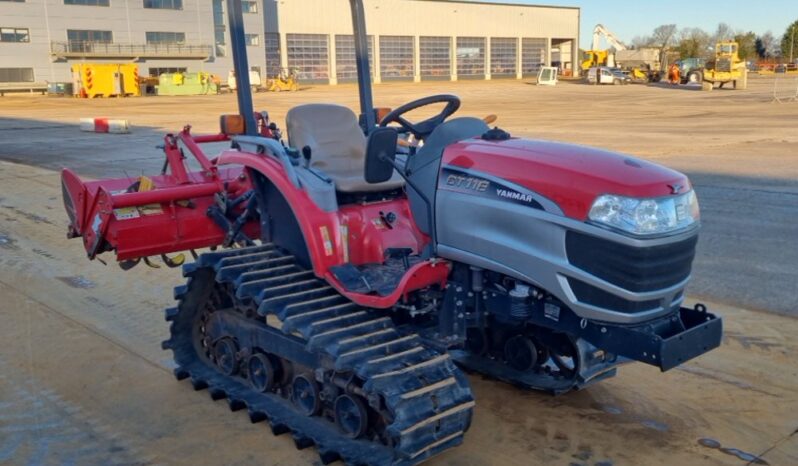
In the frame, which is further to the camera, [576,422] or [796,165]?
[796,165]

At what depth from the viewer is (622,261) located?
Result: 3484 mm

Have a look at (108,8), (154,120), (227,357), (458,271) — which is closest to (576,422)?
(458,271)

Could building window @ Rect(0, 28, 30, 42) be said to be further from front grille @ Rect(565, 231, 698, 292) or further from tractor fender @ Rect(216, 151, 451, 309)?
front grille @ Rect(565, 231, 698, 292)

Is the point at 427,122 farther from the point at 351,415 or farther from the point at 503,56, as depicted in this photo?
the point at 503,56

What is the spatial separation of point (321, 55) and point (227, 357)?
193 ft

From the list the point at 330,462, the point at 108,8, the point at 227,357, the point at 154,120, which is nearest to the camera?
the point at 330,462

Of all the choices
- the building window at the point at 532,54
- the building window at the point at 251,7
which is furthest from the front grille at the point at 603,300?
the building window at the point at 532,54

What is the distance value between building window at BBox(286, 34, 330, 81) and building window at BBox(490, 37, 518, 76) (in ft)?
60.5

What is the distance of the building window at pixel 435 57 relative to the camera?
69.1 m

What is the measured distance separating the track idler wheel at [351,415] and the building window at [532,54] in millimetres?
75324

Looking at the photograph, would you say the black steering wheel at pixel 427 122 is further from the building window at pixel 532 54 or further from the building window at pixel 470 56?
the building window at pixel 532 54

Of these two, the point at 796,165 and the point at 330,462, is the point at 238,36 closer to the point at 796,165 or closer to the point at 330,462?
the point at 330,462

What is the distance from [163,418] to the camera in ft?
14.9

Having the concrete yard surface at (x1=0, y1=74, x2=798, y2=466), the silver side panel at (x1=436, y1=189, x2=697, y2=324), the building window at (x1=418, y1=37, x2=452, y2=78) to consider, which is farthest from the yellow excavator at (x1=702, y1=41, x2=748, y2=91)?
the silver side panel at (x1=436, y1=189, x2=697, y2=324)
